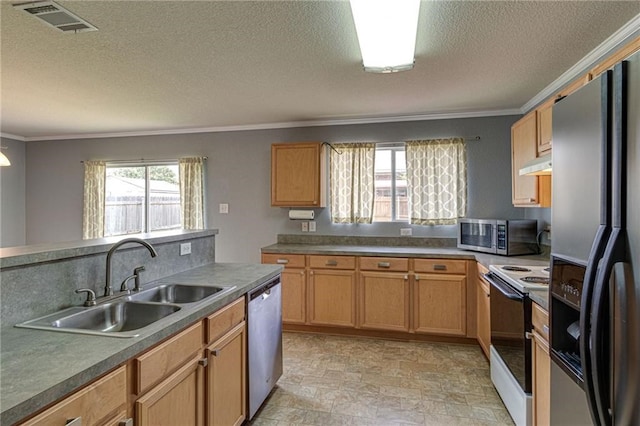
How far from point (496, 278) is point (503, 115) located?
7.06 ft

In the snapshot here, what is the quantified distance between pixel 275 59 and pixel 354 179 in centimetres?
189

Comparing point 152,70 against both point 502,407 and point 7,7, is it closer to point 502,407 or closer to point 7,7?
point 7,7

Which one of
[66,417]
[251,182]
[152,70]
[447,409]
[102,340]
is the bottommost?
[447,409]

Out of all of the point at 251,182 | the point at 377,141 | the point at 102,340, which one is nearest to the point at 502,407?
the point at 102,340

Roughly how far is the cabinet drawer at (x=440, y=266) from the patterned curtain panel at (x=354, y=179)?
Result: 879 millimetres

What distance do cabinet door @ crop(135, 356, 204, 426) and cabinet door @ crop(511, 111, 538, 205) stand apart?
2788 millimetres

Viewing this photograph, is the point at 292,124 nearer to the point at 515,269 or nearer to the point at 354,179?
the point at 354,179

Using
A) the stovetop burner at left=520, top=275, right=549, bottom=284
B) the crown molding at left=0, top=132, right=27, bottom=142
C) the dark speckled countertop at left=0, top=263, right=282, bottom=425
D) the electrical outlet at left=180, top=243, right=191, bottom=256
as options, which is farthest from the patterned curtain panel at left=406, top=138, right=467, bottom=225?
the crown molding at left=0, top=132, right=27, bottom=142

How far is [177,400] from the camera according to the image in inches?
53.1

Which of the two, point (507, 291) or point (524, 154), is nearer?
point (507, 291)

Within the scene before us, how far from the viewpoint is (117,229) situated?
4.79 metres

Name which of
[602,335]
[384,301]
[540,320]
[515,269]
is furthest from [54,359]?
[384,301]

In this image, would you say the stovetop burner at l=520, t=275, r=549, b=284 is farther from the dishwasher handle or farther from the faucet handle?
the faucet handle

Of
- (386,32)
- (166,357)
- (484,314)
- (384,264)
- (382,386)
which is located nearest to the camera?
(166,357)
